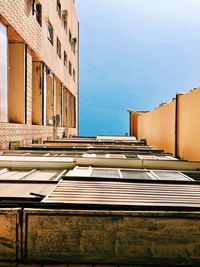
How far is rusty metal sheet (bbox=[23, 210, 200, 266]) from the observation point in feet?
14.6

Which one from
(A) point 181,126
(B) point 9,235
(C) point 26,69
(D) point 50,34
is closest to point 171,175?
(B) point 9,235

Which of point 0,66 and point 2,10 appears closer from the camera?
point 2,10

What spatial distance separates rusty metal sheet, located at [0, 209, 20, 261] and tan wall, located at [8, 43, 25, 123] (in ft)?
34.9

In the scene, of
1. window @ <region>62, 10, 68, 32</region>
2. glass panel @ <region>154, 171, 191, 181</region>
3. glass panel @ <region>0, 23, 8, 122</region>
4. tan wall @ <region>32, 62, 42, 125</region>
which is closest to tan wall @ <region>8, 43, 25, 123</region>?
glass panel @ <region>0, 23, 8, 122</region>

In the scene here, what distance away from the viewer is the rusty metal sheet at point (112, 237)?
4.45 meters

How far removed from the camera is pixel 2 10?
11164mm

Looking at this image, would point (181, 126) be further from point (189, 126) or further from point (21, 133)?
point (21, 133)

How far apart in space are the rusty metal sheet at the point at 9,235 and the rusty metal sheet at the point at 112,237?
0.48 feet

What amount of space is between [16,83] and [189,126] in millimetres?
8664

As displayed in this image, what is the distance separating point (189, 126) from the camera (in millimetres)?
12523

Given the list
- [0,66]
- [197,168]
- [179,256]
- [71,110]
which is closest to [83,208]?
[179,256]

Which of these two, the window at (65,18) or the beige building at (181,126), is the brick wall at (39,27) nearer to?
the window at (65,18)

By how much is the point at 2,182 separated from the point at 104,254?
351 centimetres

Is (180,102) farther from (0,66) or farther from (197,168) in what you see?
(0,66)
